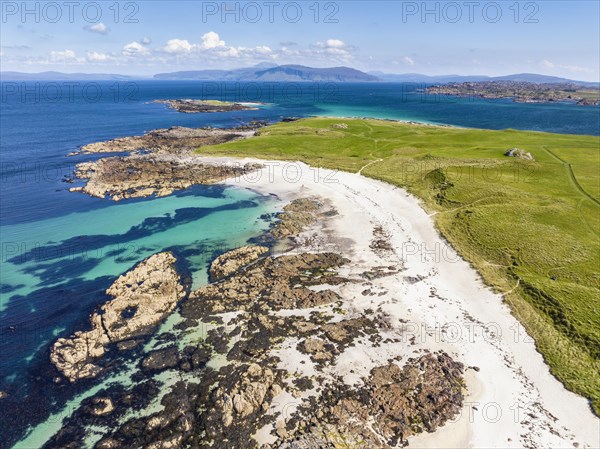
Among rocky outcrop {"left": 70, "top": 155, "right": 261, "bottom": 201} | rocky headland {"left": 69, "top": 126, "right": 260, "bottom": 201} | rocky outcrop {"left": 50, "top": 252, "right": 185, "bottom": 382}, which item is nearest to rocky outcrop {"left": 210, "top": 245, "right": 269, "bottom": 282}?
rocky outcrop {"left": 50, "top": 252, "right": 185, "bottom": 382}

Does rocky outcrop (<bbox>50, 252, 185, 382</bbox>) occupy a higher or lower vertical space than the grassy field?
lower

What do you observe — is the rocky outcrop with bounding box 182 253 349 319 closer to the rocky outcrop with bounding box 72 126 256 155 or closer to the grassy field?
the grassy field

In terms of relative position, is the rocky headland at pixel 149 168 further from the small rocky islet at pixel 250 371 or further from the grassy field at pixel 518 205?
the small rocky islet at pixel 250 371

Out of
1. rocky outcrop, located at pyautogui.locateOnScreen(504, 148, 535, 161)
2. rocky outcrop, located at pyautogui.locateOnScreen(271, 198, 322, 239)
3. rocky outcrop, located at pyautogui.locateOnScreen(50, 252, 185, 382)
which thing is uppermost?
rocky outcrop, located at pyautogui.locateOnScreen(504, 148, 535, 161)

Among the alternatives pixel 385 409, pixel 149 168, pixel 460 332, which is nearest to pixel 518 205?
pixel 460 332

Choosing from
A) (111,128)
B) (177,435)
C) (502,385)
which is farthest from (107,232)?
(111,128)

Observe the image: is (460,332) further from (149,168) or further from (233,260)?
(149,168)
